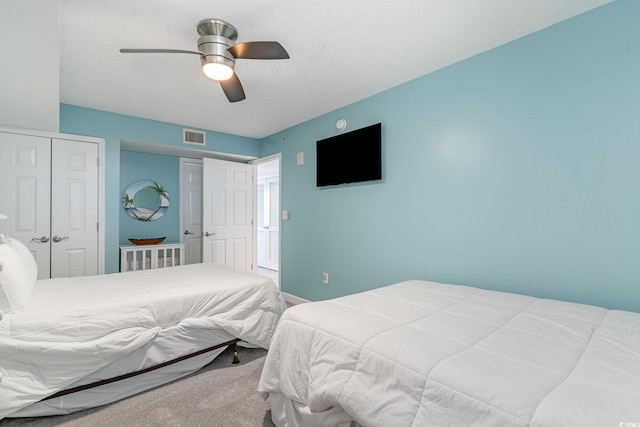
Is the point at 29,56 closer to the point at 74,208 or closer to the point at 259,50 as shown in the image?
the point at 259,50

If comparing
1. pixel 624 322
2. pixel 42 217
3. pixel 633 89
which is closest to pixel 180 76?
pixel 42 217

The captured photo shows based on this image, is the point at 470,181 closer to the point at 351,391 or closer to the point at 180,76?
the point at 351,391

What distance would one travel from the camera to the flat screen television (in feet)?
9.52

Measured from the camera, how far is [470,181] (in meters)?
2.27

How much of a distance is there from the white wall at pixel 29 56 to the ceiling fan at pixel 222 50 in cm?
45

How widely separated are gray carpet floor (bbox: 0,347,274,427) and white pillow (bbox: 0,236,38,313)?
2.23ft

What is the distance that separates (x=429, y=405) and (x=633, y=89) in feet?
6.73

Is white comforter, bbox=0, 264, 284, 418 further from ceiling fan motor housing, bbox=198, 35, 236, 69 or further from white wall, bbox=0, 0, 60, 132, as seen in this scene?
ceiling fan motor housing, bbox=198, 35, 236, 69

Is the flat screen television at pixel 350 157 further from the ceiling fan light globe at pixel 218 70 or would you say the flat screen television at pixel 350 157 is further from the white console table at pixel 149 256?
the white console table at pixel 149 256

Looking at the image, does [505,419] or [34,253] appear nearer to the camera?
[505,419]

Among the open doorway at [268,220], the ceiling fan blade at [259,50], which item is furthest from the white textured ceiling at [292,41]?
the open doorway at [268,220]

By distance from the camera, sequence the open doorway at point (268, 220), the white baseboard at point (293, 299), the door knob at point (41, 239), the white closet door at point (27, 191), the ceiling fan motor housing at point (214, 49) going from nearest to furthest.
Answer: the ceiling fan motor housing at point (214, 49) → the white closet door at point (27, 191) → the door knob at point (41, 239) → the white baseboard at point (293, 299) → the open doorway at point (268, 220)

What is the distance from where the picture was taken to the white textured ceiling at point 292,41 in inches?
67.4

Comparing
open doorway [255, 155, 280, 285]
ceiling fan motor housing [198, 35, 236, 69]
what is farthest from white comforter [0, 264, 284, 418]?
open doorway [255, 155, 280, 285]
